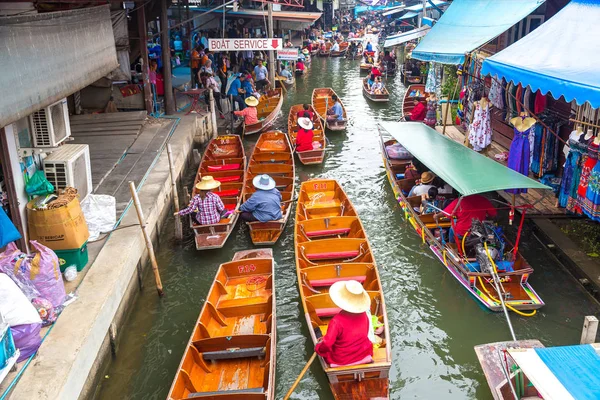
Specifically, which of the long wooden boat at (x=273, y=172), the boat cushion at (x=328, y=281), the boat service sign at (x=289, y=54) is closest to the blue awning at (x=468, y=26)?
the long wooden boat at (x=273, y=172)

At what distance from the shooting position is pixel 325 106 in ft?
62.4

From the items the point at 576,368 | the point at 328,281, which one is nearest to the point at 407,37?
the point at 328,281

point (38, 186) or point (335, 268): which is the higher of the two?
point (38, 186)

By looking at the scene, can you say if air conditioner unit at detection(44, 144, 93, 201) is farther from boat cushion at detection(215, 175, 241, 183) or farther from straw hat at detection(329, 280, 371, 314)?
straw hat at detection(329, 280, 371, 314)

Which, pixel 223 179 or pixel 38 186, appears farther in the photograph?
pixel 223 179

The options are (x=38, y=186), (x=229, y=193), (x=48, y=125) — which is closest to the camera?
(x=38, y=186)

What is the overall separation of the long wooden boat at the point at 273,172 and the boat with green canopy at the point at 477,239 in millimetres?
2606

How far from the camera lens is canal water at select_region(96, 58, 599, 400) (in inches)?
256

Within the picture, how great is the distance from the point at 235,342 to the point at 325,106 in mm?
13932

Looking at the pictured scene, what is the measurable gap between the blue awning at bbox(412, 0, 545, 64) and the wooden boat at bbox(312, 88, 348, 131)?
12.6 feet

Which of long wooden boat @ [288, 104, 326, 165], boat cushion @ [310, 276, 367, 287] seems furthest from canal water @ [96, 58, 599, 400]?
long wooden boat @ [288, 104, 326, 165]

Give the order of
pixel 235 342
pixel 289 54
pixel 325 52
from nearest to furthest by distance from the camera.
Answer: pixel 235 342, pixel 289 54, pixel 325 52

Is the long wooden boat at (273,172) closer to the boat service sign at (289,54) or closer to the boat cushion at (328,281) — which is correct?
the boat cushion at (328,281)

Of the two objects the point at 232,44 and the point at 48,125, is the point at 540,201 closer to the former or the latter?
the point at 48,125
